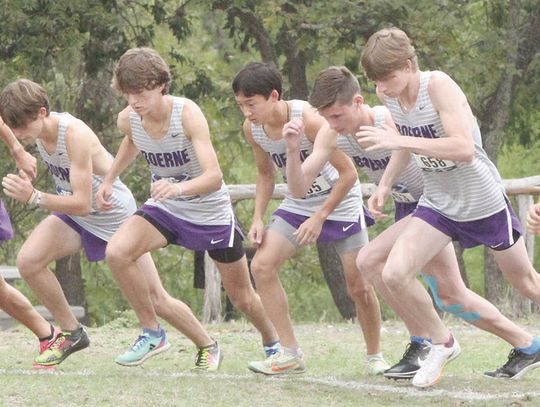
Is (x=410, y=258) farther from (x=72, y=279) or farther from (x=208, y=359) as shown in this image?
(x=72, y=279)

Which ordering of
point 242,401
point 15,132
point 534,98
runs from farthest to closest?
point 534,98, point 15,132, point 242,401

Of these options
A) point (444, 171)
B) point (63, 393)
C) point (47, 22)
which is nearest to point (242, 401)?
point (63, 393)

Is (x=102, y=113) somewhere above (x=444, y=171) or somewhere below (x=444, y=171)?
below

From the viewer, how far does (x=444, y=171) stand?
6.81 meters

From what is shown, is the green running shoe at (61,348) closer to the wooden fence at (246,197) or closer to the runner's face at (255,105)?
the runner's face at (255,105)

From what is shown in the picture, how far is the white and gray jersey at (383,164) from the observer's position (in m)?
7.48

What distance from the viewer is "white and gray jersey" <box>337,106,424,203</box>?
748 centimetres

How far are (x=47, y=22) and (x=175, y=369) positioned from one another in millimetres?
8169

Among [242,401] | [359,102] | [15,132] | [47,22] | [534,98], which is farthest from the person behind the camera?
[534,98]

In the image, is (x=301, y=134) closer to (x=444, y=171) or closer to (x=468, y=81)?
(x=444, y=171)

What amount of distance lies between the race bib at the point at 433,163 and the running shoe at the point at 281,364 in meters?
1.57

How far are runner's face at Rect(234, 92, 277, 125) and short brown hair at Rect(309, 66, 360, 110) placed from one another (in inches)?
16.2

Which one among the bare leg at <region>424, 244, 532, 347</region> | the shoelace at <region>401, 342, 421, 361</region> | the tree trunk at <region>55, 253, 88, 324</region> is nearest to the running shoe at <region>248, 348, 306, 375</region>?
the shoelace at <region>401, 342, 421, 361</region>

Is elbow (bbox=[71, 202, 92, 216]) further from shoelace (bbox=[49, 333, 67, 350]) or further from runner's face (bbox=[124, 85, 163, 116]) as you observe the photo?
shoelace (bbox=[49, 333, 67, 350])
